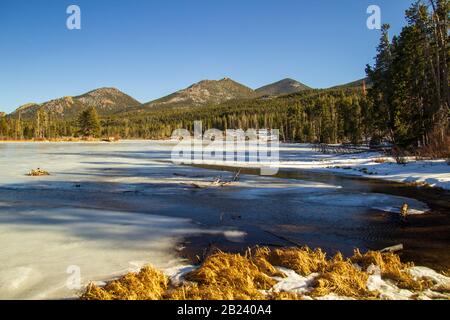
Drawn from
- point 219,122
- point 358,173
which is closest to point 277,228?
point 358,173

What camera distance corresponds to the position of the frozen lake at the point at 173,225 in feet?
26.5

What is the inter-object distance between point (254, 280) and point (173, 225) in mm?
5289

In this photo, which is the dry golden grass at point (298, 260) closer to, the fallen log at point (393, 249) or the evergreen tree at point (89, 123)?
the fallen log at point (393, 249)

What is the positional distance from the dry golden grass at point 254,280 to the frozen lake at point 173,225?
1.02m

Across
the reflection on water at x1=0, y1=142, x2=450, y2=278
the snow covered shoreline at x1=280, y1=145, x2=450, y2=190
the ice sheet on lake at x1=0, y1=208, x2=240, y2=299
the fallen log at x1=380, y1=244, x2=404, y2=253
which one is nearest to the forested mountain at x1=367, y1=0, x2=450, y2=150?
the snow covered shoreline at x1=280, y1=145, x2=450, y2=190

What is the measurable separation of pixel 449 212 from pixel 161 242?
435 inches

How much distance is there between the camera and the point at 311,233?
426 inches

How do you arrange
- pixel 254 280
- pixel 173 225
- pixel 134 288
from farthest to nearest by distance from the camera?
pixel 173 225, pixel 254 280, pixel 134 288

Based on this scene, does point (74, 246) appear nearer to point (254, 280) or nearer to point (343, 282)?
point (254, 280)

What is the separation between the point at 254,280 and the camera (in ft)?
22.7

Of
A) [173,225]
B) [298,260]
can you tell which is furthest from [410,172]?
[298,260]

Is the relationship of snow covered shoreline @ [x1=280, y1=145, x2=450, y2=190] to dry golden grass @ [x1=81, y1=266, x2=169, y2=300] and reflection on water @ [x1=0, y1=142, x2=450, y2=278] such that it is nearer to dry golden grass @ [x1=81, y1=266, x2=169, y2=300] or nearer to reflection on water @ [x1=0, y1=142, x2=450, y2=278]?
reflection on water @ [x1=0, y1=142, x2=450, y2=278]

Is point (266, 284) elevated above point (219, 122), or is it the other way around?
point (219, 122)
